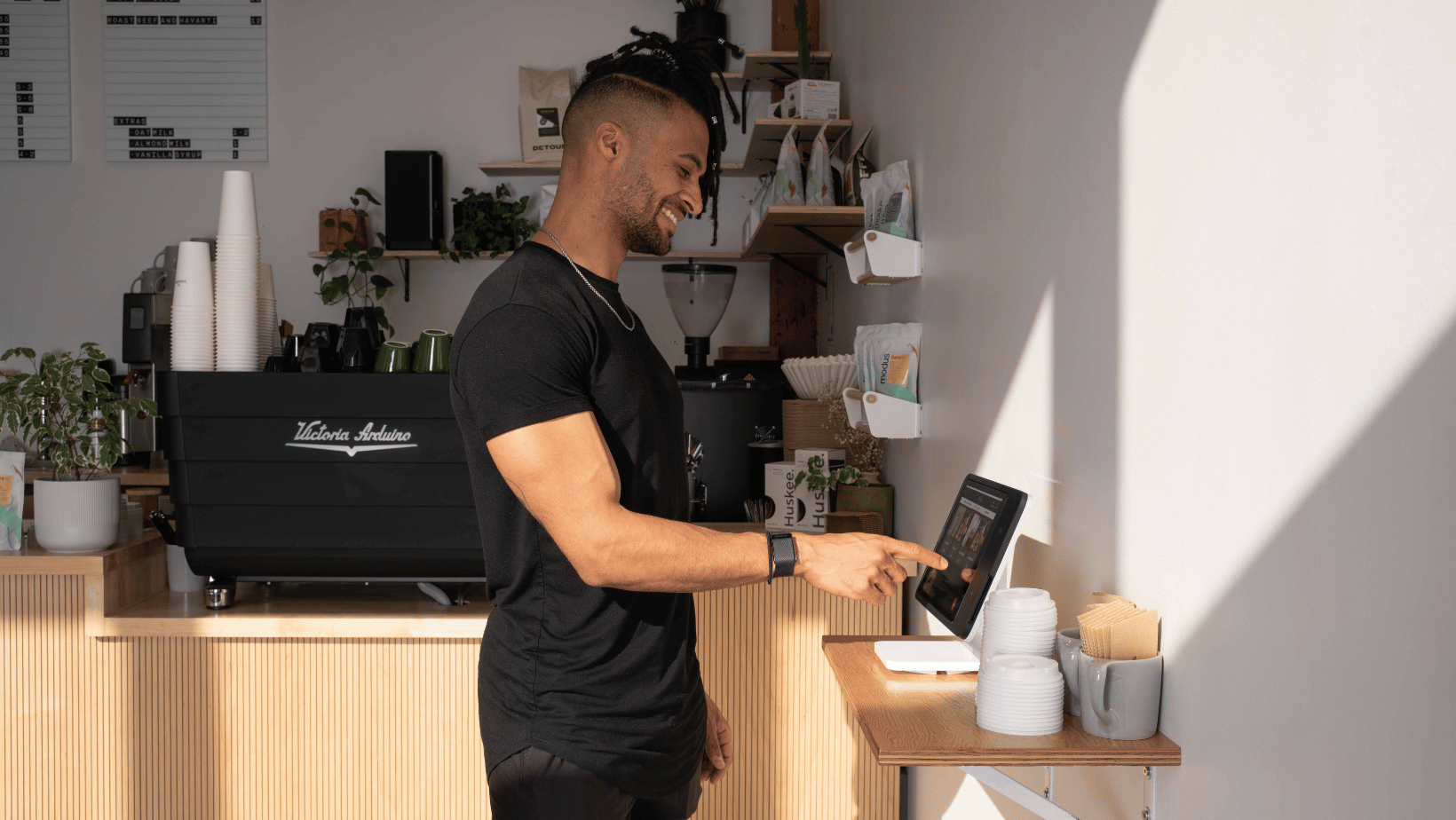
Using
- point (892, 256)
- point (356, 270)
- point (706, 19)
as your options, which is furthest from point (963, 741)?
point (356, 270)

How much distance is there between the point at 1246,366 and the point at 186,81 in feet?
15.6

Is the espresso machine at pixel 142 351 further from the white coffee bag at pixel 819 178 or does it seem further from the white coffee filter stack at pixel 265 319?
the white coffee bag at pixel 819 178

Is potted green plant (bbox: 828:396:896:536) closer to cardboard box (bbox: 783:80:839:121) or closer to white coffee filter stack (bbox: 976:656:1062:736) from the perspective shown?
cardboard box (bbox: 783:80:839:121)

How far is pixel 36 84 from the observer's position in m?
4.44

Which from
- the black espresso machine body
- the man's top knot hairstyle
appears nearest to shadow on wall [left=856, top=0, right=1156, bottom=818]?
the man's top knot hairstyle

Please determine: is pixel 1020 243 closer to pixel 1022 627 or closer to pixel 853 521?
pixel 1022 627

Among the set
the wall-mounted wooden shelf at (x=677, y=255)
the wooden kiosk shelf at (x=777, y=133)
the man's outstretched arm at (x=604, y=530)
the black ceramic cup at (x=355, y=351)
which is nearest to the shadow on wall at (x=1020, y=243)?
the man's outstretched arm at (x=604, y=530)

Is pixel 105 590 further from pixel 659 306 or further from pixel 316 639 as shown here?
pixel 659 306

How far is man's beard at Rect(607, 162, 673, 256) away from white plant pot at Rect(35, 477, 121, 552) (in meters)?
1.31

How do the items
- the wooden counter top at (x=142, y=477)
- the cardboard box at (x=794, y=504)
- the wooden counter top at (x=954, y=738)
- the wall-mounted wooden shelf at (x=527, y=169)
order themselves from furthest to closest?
1. the wall-mounted wooden shelf at (x=527, y=169)
2. the wooden counter top at (x=142, y=477)
3. the cardboard box at (x=794, y=504)
4. the wooden counter top at (x=954, y=738)

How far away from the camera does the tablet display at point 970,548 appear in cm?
128

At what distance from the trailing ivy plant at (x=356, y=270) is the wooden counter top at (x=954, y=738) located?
3400 mm

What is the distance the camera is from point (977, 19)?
167 centimetres

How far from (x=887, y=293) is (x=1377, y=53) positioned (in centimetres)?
176
